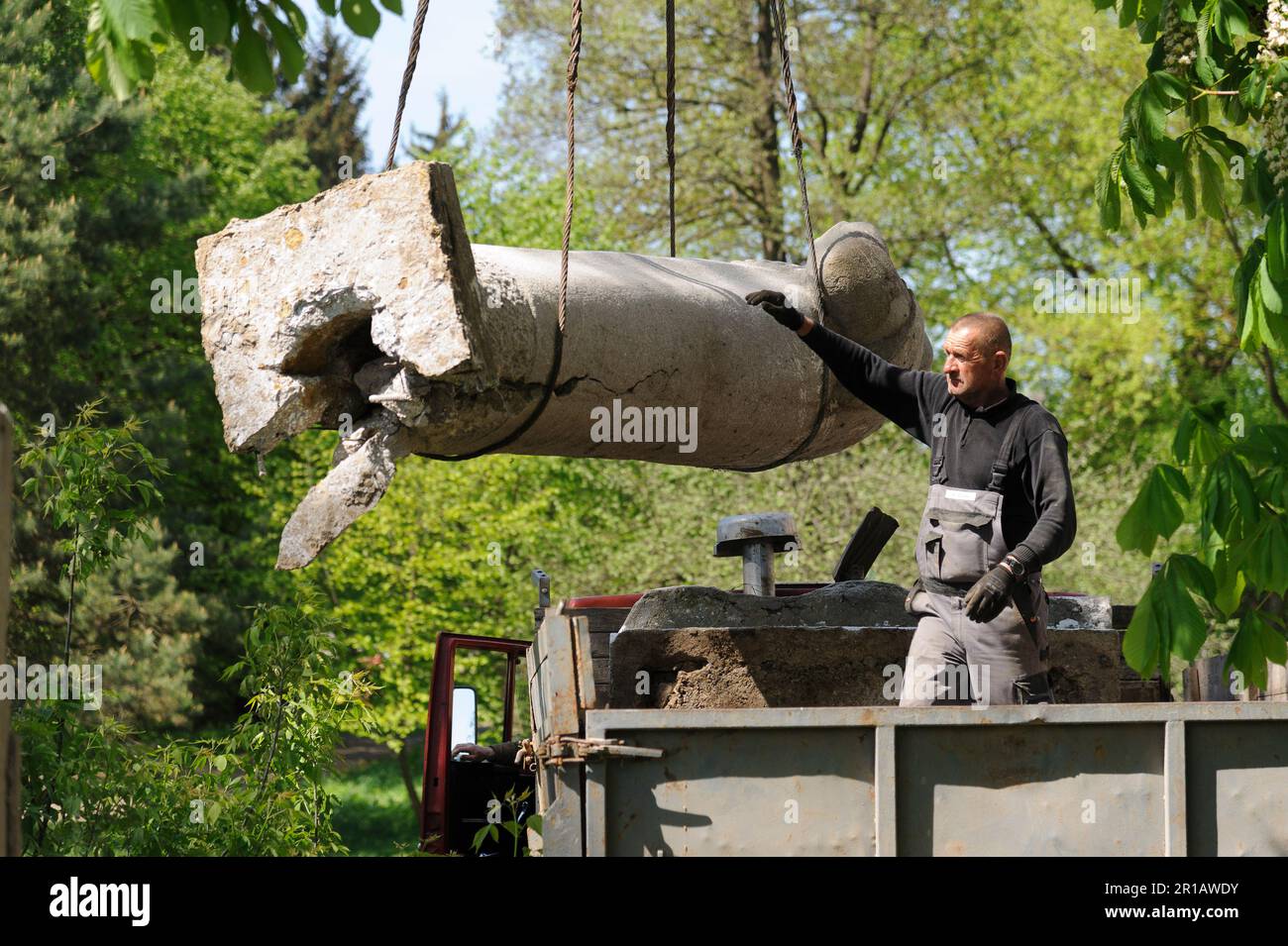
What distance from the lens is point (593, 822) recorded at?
3834 millimetres

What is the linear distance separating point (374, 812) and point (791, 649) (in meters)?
21.2

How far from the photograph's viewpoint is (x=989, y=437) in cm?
483

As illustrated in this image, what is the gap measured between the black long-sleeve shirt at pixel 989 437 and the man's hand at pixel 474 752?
4743mm

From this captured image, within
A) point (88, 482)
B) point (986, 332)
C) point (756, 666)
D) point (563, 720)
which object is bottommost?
point (563, 720)

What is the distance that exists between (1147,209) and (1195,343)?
1773cm

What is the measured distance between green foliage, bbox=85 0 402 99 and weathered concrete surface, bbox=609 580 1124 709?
78.8 inches

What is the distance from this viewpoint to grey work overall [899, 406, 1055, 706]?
4.66m

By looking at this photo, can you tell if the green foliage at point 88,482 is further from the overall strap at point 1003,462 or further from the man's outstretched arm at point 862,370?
the overall strap at point 1003,462
